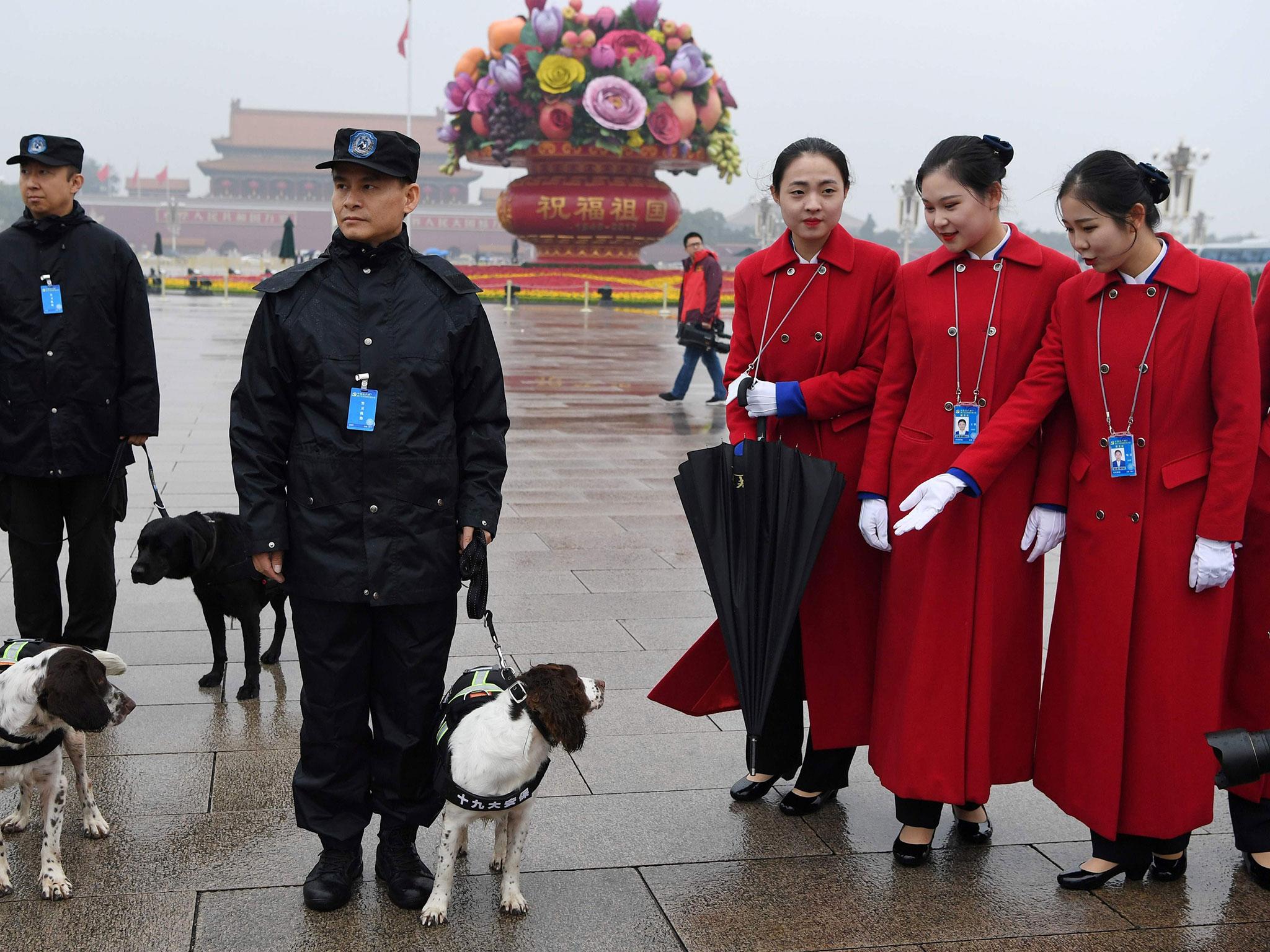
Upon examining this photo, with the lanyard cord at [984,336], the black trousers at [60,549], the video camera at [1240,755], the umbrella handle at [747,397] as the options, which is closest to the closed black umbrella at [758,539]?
the umbrella handle at [747,397]

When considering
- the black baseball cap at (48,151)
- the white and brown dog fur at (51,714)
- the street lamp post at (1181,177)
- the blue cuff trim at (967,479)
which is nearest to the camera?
the white and brown dog fur at (51,714)

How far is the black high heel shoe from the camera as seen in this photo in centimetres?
298

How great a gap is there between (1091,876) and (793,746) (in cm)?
84

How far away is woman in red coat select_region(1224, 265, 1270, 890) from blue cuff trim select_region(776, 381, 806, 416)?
42.3 inches

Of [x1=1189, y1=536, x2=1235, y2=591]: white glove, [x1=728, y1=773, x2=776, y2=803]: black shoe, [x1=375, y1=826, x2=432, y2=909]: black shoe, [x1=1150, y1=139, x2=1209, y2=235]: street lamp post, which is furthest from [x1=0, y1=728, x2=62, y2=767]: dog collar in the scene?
[x1=1150, y1=139, x2=1209, y2=235]: street lamp post

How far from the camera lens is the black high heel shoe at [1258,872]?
9.79 feet

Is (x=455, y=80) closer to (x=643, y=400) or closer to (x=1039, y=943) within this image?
(x=643, y=400)

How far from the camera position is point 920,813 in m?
3.07

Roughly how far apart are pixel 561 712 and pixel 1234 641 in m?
1.63

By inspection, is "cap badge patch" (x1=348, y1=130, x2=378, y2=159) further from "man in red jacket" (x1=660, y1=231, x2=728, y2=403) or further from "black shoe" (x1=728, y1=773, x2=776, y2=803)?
"man in red jacket" (x1=660, y1=231, x2=728, y2=403)

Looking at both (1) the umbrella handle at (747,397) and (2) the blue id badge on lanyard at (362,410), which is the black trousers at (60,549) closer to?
(2) the blue id badge on lanyard at (362,410)

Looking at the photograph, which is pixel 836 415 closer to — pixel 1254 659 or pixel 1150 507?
pixel 1150 507

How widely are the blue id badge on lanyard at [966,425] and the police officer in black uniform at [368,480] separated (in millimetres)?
1077

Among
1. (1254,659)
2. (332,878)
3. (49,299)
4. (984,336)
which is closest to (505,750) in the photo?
(332,878)
